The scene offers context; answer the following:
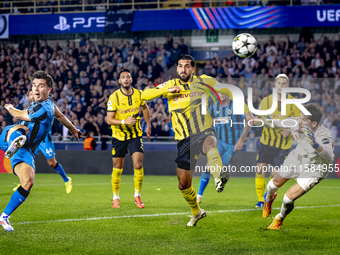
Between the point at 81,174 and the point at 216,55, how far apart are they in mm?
8364

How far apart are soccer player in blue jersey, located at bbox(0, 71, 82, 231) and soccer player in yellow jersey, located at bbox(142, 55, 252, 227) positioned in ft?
4.31

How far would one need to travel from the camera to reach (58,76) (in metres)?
17.4

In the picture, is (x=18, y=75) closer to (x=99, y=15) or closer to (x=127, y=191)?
(x=99, y=15)

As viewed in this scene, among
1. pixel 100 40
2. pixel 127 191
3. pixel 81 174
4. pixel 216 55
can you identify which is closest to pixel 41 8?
pixel 100 40

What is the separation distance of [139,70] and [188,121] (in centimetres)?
1134

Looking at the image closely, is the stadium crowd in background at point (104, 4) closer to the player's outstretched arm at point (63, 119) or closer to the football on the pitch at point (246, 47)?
the football on the pitch at point (246, 47)

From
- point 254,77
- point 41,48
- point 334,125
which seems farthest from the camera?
point 41,48

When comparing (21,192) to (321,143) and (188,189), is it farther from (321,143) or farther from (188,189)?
(321,143)

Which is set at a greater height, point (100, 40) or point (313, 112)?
point (100, 40)

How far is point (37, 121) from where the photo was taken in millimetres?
5156

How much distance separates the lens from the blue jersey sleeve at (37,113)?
5.07 metres

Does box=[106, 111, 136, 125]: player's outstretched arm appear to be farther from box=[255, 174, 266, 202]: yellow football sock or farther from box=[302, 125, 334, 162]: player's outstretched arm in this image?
box=[302, 125, 334, 162]: player's outstretched arm

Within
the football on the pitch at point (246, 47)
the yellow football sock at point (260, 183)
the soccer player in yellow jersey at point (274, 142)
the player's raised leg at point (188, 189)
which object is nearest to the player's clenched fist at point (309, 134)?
the player's raised leg at point (188, 189)

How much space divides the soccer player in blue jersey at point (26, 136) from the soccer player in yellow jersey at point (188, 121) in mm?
1312
